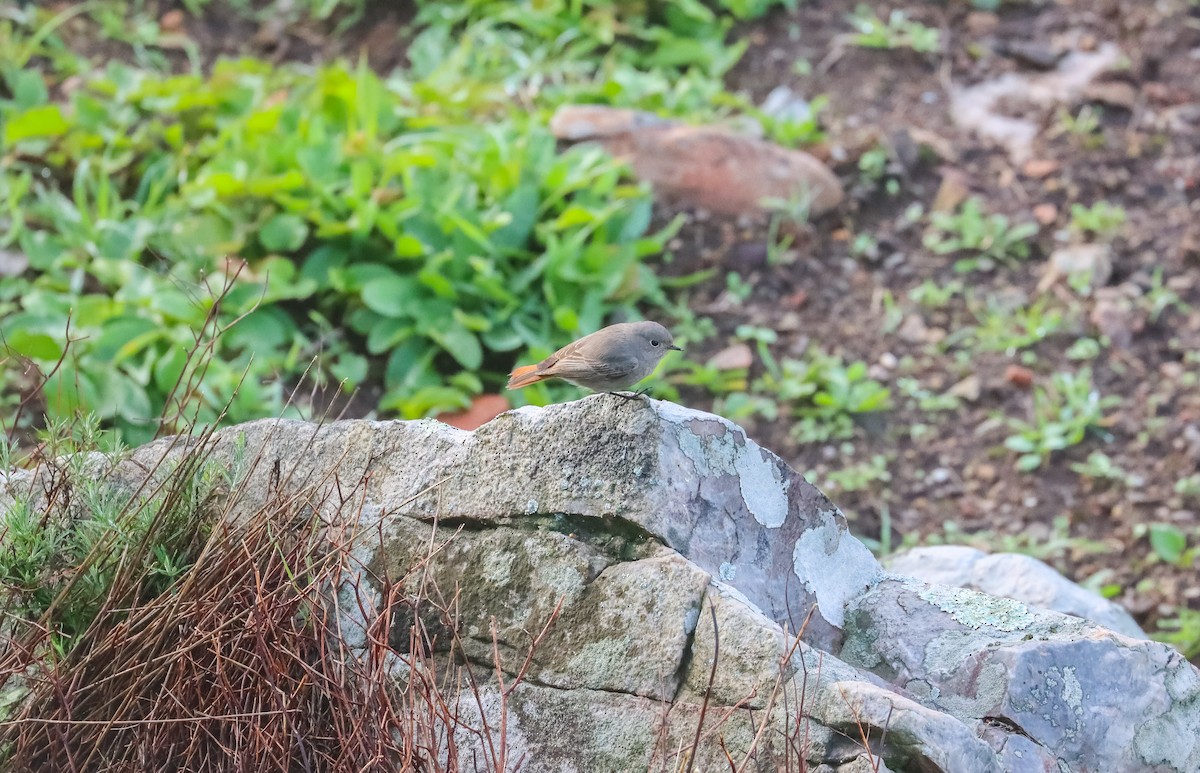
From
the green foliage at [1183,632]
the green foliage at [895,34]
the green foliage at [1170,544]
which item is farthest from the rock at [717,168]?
the green foliage at [1183,632]

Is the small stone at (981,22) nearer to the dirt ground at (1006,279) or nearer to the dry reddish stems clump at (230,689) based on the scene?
the dirt ground at (1006,279)

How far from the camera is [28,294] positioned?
5.20 metres

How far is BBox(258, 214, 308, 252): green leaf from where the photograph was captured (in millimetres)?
5359

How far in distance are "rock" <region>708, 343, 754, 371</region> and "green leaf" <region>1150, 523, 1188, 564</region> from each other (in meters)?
1.79

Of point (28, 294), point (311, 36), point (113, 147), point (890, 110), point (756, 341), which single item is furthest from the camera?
point (311, 36)

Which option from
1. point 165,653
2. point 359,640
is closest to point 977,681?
point 359,640

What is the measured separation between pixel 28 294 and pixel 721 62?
3.95m

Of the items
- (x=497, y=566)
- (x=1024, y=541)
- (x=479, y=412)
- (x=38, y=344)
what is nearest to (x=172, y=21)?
(x=38, y=344)

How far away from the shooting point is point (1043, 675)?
2.63 metres

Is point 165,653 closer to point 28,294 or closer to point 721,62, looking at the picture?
point 28,294

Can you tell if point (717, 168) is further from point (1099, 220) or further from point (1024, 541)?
point (1024, 541)

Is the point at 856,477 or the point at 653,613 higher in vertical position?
the point at 653,613

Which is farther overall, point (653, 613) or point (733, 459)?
point (733, 459)

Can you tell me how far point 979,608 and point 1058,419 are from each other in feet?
8.12
